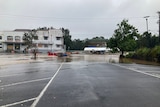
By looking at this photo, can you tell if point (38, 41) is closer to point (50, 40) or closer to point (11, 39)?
point (50, 40)

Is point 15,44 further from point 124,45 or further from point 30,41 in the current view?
point 124,45

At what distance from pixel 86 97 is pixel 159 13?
188ft

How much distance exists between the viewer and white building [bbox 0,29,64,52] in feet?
340

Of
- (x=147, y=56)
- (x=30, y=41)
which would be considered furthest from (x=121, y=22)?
(x=30, y=41)

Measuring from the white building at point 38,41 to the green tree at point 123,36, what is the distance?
4671 cm

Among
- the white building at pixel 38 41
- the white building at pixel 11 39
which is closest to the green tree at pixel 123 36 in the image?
the white building at pixel 38 41

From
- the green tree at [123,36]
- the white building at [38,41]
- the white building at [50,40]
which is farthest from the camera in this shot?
the white building at [50,40]

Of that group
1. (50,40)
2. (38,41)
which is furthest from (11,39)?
(50,40)

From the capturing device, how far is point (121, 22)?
6000 cm

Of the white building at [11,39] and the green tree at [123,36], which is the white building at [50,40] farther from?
the green tree at [123,36]

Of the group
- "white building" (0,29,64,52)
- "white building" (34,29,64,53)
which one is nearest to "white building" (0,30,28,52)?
"white building" (0,29,64,52)

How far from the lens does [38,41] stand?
105 m

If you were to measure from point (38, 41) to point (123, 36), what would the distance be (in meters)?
53.3

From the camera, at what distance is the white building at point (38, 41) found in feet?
340
